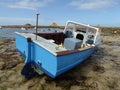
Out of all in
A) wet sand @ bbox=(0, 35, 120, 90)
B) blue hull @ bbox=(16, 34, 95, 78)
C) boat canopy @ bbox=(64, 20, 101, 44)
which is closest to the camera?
blue hull @ bbox=(16, 34, 95, 78)

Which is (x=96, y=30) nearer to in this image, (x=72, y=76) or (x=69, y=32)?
(x=69, y=32)

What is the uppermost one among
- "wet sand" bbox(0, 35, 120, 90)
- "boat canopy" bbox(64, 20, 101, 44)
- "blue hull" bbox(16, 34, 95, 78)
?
"boat canopy" bbox(64, 20, 101, 44)

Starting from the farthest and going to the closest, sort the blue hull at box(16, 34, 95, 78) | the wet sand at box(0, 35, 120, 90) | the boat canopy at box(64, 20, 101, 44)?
the boat canopy at box(64, 20, 101, 44) → the wet sand at box(0, 35, 120, 90) → the blue hull at box(16, 34, 95, 78)

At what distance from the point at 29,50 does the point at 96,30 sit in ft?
18.4

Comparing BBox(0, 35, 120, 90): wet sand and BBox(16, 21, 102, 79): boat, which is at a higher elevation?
BBox(16, 21, 102, 79): boat

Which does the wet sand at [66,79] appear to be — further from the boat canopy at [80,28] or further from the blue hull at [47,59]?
the boat canopy at [80,28]

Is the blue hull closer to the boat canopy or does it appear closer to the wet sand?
the wet sand

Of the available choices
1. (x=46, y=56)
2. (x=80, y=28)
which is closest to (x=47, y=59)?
(x=46, y=56)

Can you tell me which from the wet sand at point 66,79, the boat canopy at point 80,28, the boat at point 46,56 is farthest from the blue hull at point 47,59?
the boat canopy at point 80,28

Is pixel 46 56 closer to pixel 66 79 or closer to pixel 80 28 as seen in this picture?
pixel 66 79

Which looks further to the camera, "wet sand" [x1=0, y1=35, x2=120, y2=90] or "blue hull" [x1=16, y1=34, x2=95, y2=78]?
"wet sand" [x1=0, y1=35, x2=120, y2=90]

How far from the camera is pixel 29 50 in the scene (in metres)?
7.54

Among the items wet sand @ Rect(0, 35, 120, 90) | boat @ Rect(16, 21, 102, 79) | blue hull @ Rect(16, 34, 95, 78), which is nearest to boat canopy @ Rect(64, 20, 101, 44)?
wet sand @ Rect(0, 35, 120, 90)

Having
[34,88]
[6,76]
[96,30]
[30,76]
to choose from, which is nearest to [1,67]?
[6,76]
